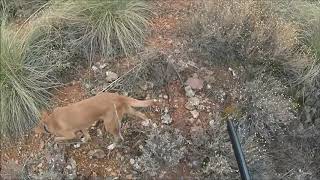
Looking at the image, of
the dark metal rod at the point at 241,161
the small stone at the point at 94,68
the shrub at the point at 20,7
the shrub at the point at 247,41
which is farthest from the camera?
the shrub at the point at 20,7

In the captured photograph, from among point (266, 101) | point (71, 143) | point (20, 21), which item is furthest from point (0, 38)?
point (266, 101)

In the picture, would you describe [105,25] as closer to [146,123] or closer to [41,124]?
[146,123]

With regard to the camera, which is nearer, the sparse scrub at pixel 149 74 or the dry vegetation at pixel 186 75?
the dry vegetation at pixel 186 75

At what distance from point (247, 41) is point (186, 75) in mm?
695

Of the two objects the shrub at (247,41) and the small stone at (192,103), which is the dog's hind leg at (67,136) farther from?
the shrub at (247,41)

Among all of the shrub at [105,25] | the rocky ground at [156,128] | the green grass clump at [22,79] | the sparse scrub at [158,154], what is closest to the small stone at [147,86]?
the rocky ground at [156,128]

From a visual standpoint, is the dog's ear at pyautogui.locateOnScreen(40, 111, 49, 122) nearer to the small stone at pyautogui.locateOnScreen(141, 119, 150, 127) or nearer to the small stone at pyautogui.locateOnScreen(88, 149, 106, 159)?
the small stone at pyautogui.locateOnScreen(88, 149, 106, 159)

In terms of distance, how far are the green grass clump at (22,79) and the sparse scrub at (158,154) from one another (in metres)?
0.98

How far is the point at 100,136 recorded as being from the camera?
467cm

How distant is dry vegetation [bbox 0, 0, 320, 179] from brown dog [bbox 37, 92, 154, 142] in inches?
13.3

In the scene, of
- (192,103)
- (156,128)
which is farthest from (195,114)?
(156,128)

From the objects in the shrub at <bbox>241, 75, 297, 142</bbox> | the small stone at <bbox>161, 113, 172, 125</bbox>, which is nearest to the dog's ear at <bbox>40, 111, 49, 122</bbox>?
the small stone at <bbox>161, 113, 172, 125</bbox>

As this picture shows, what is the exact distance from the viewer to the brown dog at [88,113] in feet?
13.9

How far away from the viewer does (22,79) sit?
4.75 m
